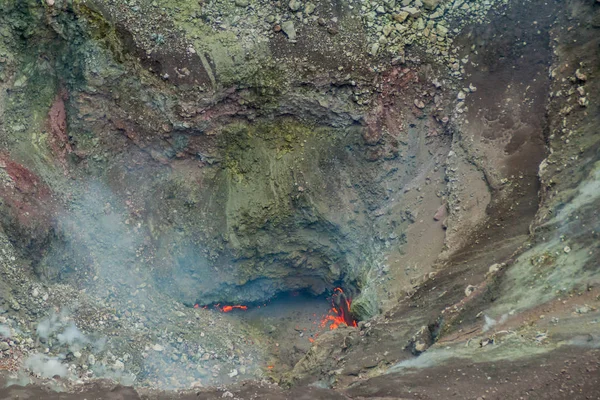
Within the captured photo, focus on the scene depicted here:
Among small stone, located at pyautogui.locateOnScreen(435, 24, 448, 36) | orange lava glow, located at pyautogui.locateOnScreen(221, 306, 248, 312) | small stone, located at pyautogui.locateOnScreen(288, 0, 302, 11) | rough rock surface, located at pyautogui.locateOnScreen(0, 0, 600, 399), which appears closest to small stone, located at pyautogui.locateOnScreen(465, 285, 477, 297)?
rough rock surface, located at pyautogui.locateOnScreen(0, 0, 600, 399)

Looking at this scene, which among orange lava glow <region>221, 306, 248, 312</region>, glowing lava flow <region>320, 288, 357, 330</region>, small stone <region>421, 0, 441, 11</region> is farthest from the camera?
orange lava glow <region>221, 306, 248, 312</region>

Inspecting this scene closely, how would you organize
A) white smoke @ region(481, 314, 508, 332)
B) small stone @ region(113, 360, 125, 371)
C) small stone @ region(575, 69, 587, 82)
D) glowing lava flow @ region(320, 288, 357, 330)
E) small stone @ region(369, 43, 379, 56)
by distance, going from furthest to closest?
glowing lava flow @ region(320, 288, 357, 330) < small stone @ region(369, 43, 379, 56) < small stone @ region(113, 360, 125, 371) < small stone @ region(575, 69, 587, 82) < white smoke @ region(481, 314, 508, 332)

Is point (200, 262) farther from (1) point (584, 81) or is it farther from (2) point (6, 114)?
(1) point (584, 81)

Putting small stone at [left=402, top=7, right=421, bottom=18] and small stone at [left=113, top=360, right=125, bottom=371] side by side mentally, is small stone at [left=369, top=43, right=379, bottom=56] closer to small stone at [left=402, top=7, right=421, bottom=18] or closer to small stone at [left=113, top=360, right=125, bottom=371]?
small stone at [left=402, top=7, right=421, bottom=18]

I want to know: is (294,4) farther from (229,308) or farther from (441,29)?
(229,308)

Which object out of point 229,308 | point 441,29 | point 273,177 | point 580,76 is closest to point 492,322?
point 580,76

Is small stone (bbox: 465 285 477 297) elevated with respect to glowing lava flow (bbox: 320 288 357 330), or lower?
elevated

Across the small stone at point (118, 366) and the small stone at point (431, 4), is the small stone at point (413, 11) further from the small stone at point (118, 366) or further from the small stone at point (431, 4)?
the small stone at point (118, 366)

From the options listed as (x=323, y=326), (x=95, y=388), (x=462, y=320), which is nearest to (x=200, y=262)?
(x=323, y=326)
